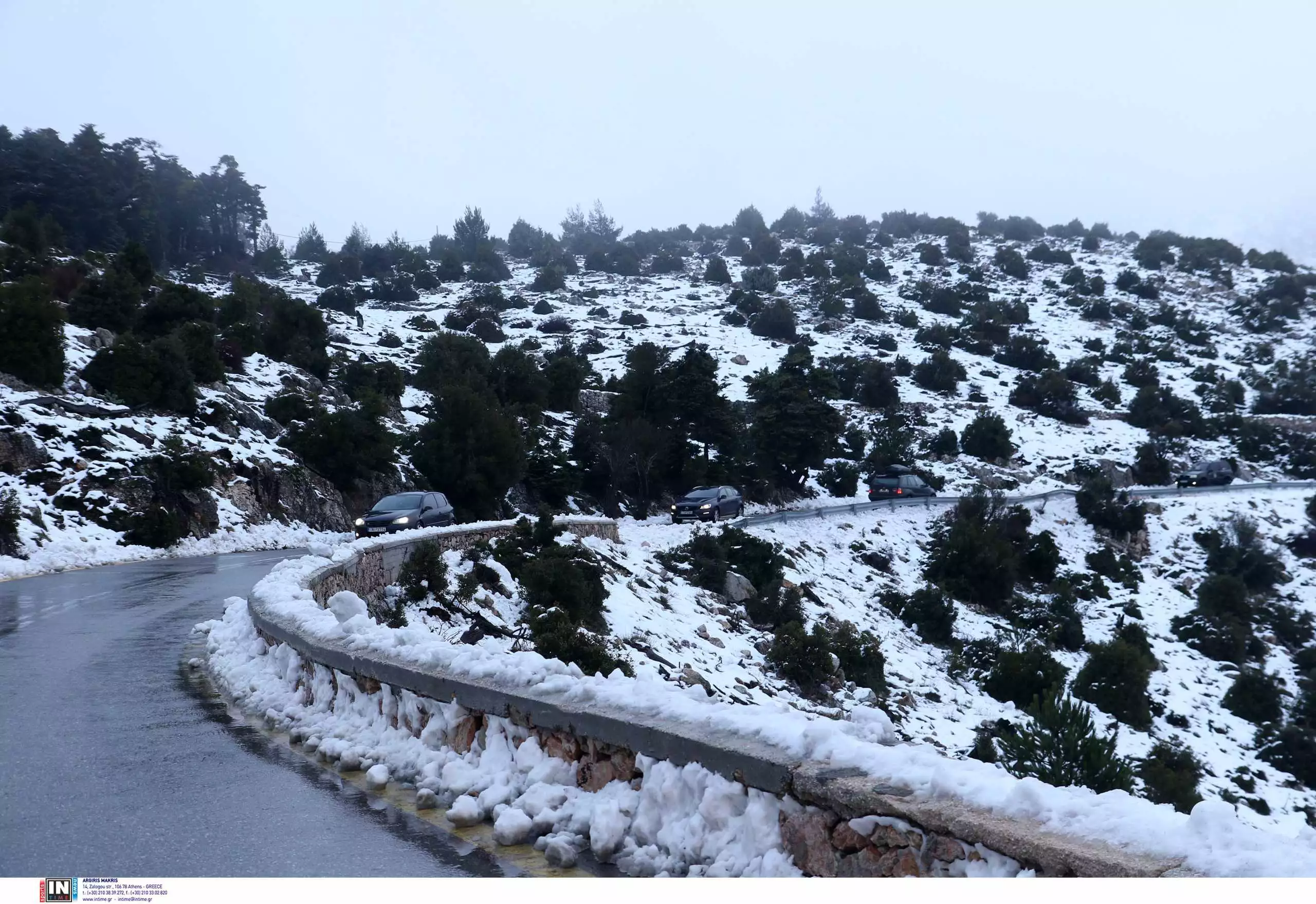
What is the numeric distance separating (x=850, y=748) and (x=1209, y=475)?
185ft

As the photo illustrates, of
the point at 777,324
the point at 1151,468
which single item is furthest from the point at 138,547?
the point at 777,324

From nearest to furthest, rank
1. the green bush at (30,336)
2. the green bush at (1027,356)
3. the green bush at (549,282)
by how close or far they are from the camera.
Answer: the green bush at (30,336), the green bush at (1027,356), the green bush at (549,282)

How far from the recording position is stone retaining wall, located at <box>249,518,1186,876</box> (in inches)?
146

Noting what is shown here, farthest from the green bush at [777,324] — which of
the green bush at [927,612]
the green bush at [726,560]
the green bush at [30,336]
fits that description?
the green bush at [30,336]

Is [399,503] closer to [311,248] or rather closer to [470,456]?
[470,456]

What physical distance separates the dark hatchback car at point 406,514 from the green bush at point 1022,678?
15.3m

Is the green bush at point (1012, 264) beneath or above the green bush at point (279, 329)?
above

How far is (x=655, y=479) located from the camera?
47094 millimetres

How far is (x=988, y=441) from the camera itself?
61.4 m

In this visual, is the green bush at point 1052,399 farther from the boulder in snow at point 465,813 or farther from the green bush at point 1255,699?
the boulder in snow at point 465,813

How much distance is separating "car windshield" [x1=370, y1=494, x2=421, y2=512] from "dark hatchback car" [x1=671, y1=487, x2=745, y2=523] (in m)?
12.0

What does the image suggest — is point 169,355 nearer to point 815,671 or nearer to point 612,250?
point 815,671
